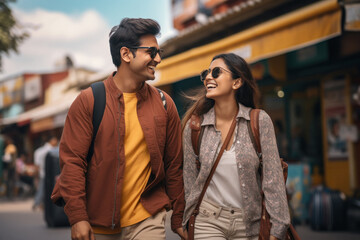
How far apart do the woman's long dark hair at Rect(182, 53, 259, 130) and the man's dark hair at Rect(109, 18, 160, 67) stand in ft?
1.74

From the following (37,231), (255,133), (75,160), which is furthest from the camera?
(37,231)

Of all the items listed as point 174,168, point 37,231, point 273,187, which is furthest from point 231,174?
point 37,231

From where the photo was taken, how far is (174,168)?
309 centimetres

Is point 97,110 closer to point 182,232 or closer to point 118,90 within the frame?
point 118,90

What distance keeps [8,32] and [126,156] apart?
836 centimetres

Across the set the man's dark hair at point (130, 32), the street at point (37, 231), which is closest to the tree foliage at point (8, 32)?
the street at point (37, 231)

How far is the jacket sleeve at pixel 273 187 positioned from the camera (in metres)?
2.75

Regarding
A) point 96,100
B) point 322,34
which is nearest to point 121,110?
point 96,100

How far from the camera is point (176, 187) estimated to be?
3.07m

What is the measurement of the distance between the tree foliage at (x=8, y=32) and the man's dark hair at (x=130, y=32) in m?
7.19

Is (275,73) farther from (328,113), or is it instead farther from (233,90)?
(233,90)

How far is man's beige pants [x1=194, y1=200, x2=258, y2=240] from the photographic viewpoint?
9.28 ft

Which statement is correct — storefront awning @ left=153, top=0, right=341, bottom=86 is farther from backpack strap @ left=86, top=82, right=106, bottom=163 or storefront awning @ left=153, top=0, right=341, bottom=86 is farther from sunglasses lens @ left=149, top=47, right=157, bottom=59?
backpack strap @ left=86, top=82, right=106, bottom=163

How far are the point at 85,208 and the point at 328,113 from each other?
7.32 meters
